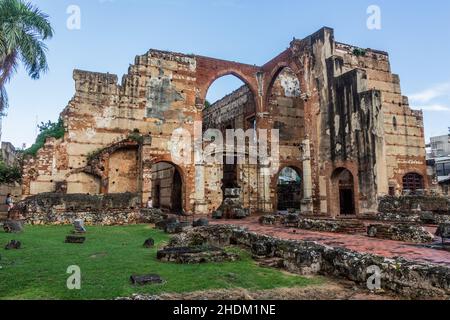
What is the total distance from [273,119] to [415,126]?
1122 centimetres

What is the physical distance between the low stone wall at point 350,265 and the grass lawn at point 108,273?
1.34 feet

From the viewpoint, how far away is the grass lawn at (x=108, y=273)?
451cm


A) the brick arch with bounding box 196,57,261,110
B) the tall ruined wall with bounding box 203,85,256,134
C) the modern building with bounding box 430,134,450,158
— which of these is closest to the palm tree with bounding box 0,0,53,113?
the brick arch with bounding box 196,57,261,110

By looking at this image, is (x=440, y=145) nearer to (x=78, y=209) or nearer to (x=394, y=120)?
(x=394, y=120)

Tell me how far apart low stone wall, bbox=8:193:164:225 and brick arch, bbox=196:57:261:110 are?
1034 centimetres

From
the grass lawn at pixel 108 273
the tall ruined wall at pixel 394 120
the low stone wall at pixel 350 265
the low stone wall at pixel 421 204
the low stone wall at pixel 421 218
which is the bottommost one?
the grass lawn at pixel 108 273

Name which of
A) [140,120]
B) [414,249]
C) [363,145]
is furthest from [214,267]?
[140,120]

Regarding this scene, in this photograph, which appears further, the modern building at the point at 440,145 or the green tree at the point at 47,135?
the modern building at the point at 440,145

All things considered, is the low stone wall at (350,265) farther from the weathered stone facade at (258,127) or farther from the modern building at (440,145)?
the modern building at (440,145)

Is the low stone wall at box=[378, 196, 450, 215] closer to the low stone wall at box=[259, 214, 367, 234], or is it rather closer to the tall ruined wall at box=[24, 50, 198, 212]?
the low stone wall at box=[259, 214, 367, 234]

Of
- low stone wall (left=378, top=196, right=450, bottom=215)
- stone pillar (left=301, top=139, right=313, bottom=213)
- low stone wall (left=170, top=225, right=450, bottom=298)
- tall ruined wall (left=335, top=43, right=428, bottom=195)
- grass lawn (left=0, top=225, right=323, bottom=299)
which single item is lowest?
grass lawn (left=0, top=225, right=323, bottom=299)

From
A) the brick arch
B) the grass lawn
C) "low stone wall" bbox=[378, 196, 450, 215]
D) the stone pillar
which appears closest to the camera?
the grass lawn

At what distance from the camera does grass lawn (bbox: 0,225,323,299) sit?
4.51 m

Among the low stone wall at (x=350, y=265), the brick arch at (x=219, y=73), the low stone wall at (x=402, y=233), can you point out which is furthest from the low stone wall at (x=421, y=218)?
the brick arch at (x=219, y=73)
